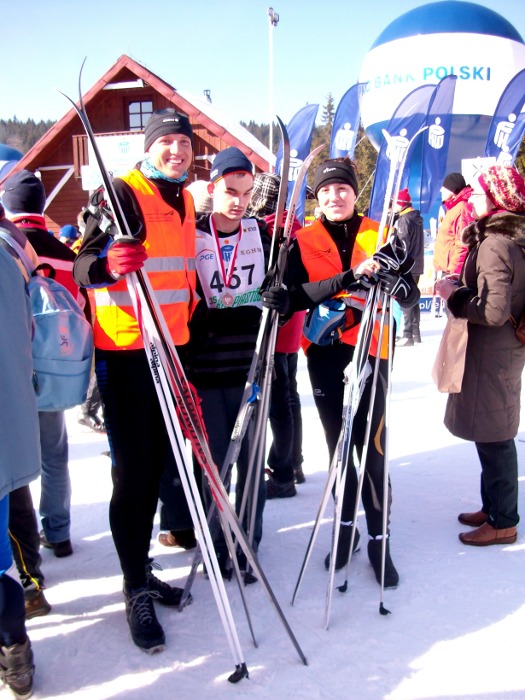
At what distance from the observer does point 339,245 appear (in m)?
2.43

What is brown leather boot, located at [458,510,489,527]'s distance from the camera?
294cm

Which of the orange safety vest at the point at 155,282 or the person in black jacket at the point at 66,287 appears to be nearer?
the orange safety vest at the point at 155,282

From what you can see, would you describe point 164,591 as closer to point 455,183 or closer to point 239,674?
point 239,674

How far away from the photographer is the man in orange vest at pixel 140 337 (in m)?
2.00

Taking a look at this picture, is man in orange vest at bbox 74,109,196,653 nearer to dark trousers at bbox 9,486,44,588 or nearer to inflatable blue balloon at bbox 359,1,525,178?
dark trousers at bbox 9,486,44,588

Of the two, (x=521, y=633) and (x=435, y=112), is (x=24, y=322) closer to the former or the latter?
(x=521, y=633)

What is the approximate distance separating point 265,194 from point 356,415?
1608 mm

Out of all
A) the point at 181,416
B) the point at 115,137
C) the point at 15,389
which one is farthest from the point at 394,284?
the point at 115,137

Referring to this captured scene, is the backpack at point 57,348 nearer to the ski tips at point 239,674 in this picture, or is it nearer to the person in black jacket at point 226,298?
the person in black jacket at point 226,298

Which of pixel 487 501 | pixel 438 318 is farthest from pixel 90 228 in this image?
pixel 438 318

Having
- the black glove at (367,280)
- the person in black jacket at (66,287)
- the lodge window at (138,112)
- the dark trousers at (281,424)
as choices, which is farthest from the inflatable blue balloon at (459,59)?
the person in black jacket at (66,287)

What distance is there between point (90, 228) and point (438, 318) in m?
10.5

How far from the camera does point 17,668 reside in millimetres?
1751

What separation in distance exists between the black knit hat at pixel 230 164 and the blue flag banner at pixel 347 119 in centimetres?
892
